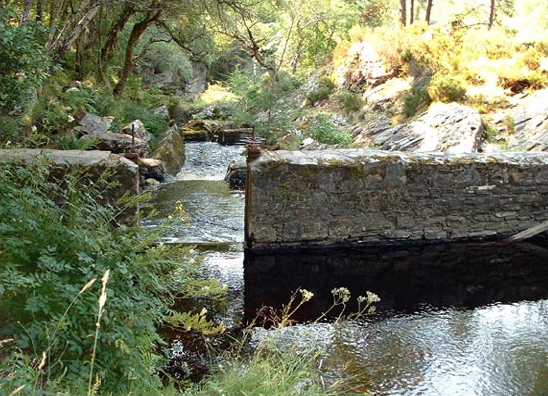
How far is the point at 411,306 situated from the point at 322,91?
14.7m

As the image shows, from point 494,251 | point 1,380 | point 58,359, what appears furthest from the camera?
point 494,251

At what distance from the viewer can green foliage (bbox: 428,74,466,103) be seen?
44.3ft

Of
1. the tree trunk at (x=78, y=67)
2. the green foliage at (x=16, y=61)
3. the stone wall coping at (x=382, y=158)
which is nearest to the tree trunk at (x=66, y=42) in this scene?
the stone wall coping at (x=382, y=158)

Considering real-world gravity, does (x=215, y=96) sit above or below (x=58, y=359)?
above

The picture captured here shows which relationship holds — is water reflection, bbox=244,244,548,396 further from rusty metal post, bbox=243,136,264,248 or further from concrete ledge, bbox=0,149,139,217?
concrete ledge, bbox=0,149,139,217

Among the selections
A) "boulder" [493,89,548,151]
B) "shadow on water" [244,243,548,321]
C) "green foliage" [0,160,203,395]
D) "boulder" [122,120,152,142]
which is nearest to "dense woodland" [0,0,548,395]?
"green foliage" [0,160,203,395]

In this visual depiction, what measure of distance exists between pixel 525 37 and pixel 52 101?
41.8ft

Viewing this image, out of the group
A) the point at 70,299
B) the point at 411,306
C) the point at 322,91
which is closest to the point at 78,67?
the point at 322,91

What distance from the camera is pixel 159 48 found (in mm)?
21906

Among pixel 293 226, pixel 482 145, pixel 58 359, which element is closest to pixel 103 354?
pixel 58 359

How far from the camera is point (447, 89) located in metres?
13.6

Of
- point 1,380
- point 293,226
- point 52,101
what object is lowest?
A: point 293,226

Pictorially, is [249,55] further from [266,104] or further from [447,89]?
[447,89]

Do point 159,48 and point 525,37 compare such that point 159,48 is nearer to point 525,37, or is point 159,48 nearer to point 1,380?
point 525,37
